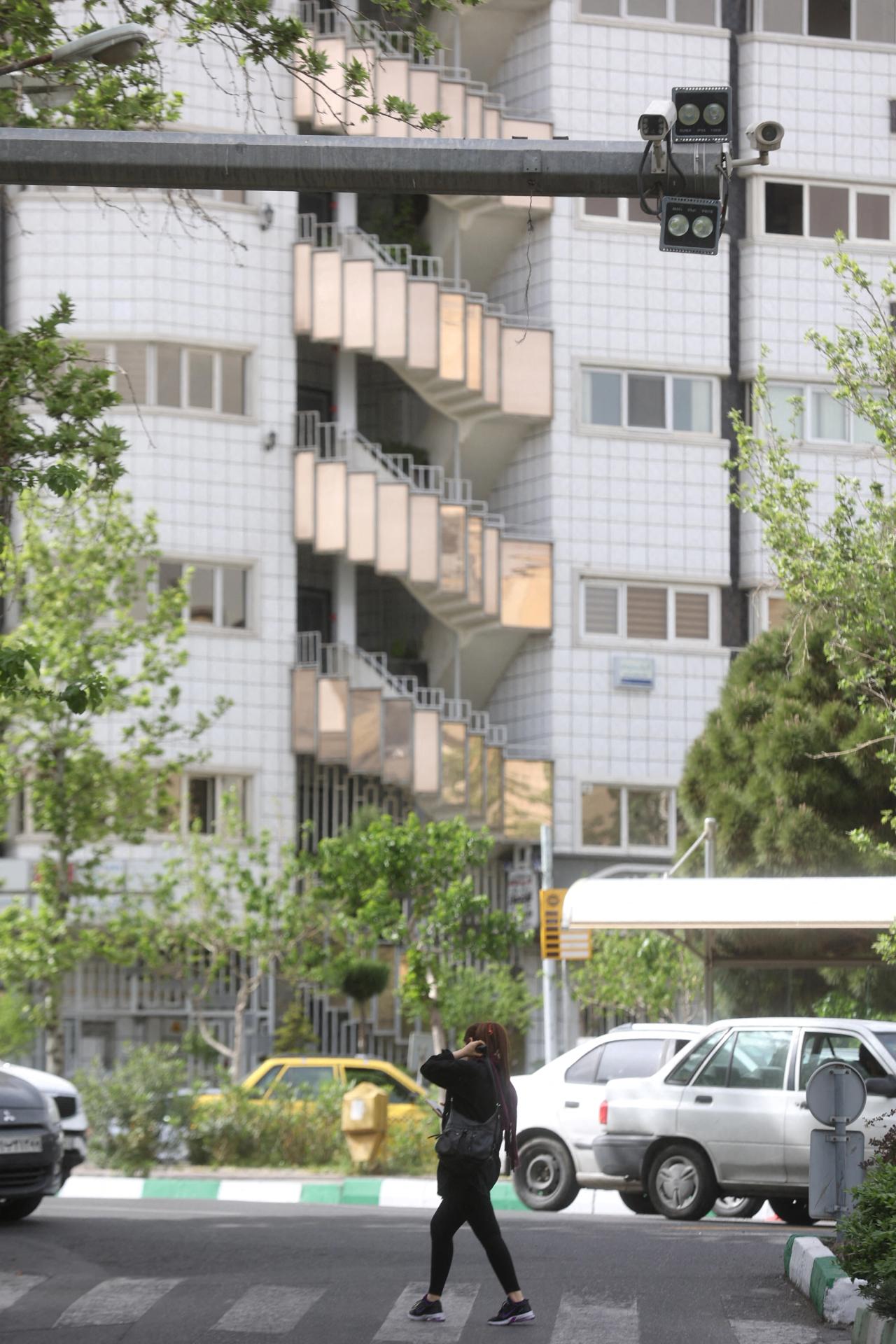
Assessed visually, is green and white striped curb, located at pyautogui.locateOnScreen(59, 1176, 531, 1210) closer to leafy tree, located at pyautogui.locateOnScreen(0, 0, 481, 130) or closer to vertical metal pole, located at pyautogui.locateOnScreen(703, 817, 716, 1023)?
vertical metal pole, located at pyautogui.locateOnScreen(703, 817, 716, 1023)

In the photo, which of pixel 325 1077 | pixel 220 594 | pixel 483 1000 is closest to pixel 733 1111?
pixel 325 1077

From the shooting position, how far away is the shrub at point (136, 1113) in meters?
26.8

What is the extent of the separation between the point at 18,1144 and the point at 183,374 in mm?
24311

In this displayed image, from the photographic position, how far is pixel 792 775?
2927 centimetres

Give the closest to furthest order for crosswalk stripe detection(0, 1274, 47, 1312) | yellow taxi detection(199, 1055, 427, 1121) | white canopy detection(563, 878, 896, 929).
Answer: crosswalk stripe detection(0, 1274, 47, 1312), white canopy detection(563, 878, 896, 929), yellow taxi detection(199, 1055, 427, 1121)

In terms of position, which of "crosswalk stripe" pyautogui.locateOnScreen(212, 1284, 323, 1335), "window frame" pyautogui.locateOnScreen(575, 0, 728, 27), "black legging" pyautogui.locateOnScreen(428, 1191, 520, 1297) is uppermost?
"window frame" pyautogui.locateOnScreen(575, 0, 728, 27)

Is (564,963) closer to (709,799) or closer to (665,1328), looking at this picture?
(709,799)

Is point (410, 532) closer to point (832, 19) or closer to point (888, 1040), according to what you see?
point (832, 19)

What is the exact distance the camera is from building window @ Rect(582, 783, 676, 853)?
137 feet

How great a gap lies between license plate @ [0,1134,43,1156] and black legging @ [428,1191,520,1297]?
582 cm

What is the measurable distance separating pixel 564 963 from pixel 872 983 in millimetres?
6745

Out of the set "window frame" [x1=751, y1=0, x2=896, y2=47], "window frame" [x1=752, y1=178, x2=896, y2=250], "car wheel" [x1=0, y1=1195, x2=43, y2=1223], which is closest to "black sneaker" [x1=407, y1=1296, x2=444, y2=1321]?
"car wheel" [x1=0, y1=1195, x2=43, y2=1223]

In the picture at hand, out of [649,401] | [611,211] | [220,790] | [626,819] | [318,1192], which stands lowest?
[318,1192]

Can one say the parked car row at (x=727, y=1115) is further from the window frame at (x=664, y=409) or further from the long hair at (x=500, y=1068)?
the window frame at (x=664, y=409)
